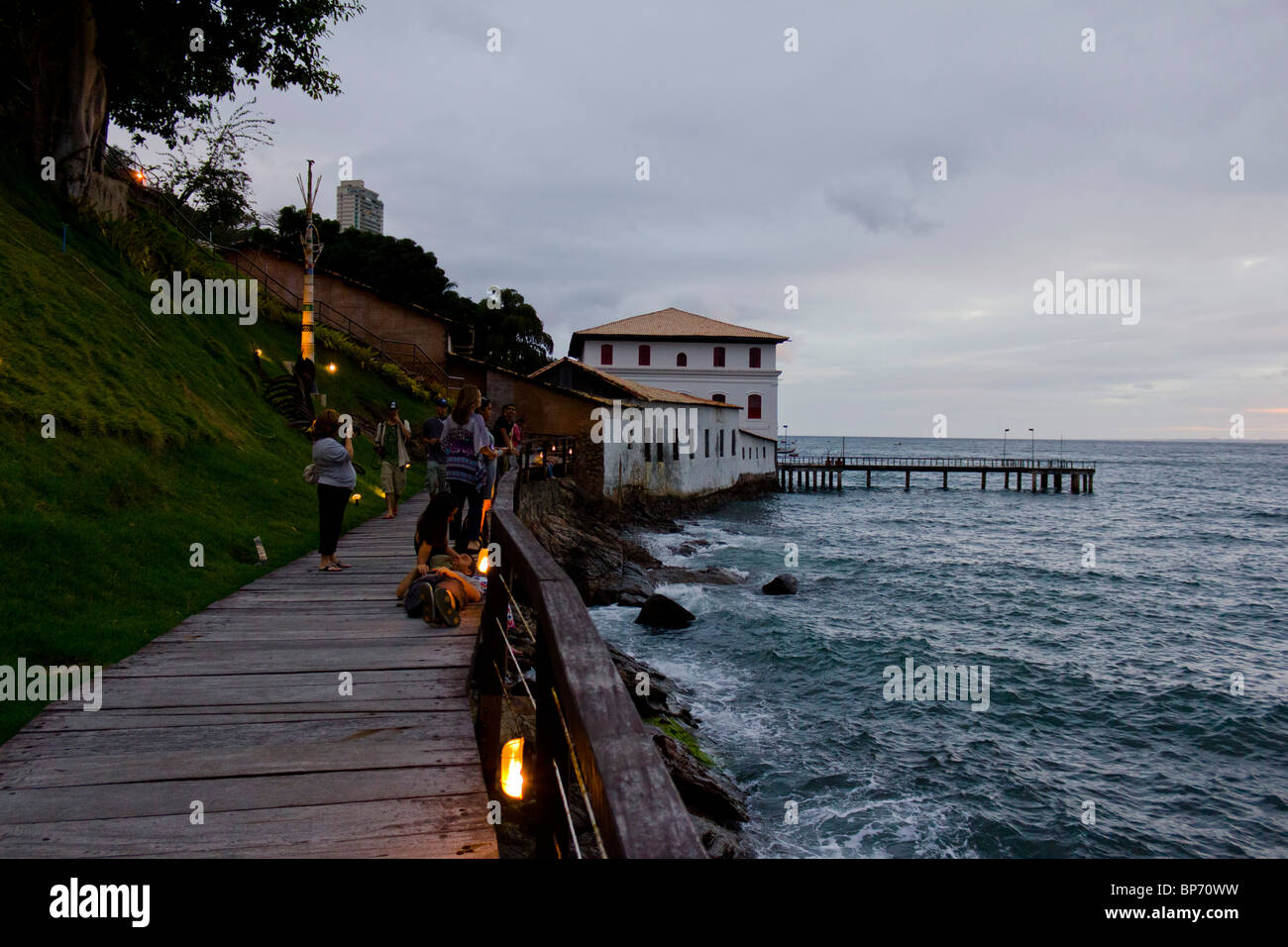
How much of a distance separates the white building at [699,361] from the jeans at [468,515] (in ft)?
168

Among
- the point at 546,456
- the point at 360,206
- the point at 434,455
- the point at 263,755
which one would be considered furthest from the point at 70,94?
the point at 360,206

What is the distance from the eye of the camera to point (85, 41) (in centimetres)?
1678

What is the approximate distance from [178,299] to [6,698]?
57.5 ft

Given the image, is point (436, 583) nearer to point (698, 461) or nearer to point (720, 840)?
point (720, 840)

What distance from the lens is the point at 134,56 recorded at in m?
18.8

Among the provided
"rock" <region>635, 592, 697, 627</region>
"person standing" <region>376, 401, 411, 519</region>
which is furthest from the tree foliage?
"person standing" <region>376, 401, 411, 519</region>

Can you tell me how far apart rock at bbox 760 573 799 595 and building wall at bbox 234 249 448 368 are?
1979 centimetres

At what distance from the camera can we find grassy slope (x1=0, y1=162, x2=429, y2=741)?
21.0 feet

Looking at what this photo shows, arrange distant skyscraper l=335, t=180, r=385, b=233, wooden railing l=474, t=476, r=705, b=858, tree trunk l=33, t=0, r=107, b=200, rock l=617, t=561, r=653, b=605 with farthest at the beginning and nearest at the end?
distant skyscraper l=335, t=180, r=385, b=233 < rock l=617, t=561, r=653, b=605 < tree trunk l=33, t=0, r=107, b=200 < wooden railing l=474, t=476, r=705, b=858

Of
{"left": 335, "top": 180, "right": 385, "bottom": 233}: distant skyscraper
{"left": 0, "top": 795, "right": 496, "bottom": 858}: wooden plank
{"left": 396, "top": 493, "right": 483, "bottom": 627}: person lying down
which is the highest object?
{"left": 335, "top": 180, "right": 385, "bottom": 233}: distant skyscraper

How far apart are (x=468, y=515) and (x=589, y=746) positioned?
737cm

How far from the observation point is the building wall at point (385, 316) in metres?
34.7

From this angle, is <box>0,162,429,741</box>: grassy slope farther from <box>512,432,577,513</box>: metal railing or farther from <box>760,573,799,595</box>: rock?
<box>760,573,799,595</box>: rock
